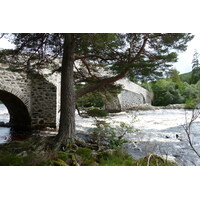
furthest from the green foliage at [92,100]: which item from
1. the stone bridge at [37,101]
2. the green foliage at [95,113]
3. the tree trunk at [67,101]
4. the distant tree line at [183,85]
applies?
the distant tree line at [183,85]

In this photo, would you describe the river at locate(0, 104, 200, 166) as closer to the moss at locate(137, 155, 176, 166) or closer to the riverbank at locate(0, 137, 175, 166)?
the moss at locate(137, 155, 176, 166)

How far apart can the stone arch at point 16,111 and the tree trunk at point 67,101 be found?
1938mm

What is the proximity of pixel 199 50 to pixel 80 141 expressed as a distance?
6.47 feet

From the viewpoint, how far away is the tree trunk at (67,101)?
8.34 ft

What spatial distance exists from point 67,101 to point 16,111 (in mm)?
2509

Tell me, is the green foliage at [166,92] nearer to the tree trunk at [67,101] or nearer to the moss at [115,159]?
the moss at [115,159]

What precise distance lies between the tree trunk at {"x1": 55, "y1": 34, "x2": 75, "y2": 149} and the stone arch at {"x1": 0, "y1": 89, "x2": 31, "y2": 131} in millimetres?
1938

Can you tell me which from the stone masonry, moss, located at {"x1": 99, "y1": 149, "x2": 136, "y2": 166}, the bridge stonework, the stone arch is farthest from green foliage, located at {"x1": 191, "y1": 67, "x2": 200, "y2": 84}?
the stone arch

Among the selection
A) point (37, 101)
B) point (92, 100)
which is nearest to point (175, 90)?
point (92, 100)

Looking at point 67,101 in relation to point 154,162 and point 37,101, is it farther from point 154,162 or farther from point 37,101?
point 37,101

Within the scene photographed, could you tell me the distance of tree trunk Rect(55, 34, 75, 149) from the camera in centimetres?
254
